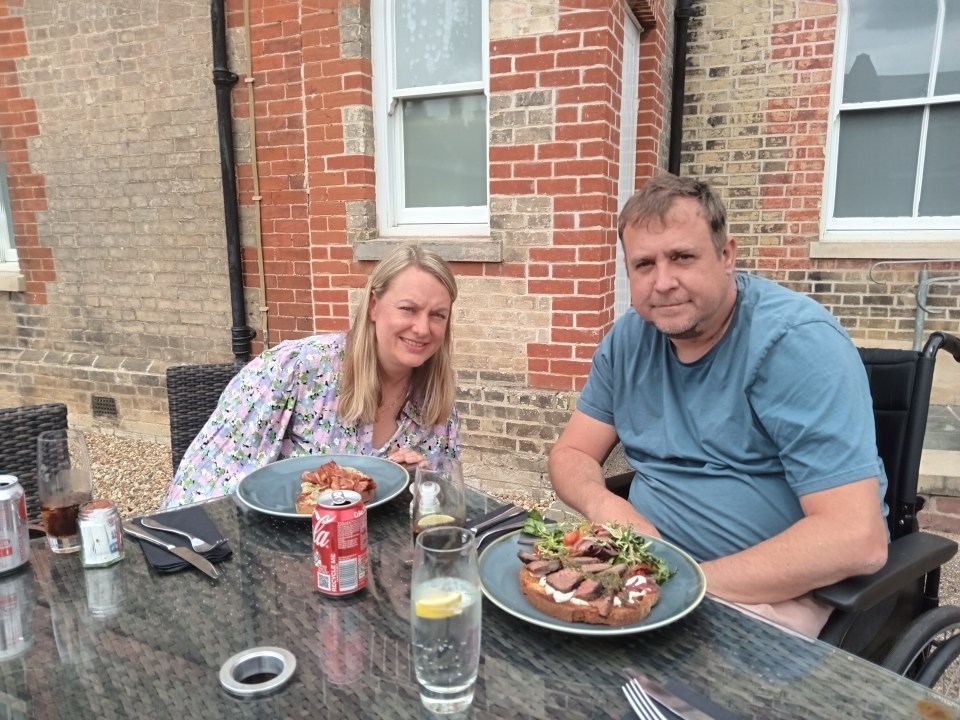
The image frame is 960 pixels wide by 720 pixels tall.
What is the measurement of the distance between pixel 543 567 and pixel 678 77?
4355mm

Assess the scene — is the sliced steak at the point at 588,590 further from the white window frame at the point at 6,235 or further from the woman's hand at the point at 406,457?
the white window frame at the point at 6,235

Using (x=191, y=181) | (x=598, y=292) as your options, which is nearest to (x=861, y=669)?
(x=598, y=292)

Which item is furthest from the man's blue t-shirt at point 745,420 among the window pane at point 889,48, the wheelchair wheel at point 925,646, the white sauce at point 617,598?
the window pane at point 889,48

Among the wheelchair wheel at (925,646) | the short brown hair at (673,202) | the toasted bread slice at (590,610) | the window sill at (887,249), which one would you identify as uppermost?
the short brown hair at (673,202)

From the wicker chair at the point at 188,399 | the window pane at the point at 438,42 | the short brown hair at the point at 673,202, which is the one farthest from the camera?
the window pane at the point at 438,42

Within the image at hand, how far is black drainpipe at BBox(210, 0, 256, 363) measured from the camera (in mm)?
4254

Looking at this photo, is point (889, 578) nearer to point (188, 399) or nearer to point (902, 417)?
point (902, 417)

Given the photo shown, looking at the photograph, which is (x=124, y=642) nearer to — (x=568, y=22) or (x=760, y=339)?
(x=760, y=339)

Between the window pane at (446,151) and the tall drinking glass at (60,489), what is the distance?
285cm

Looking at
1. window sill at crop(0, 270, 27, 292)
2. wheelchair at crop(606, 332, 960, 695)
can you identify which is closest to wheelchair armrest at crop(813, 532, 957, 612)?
wheelchair at crop(606, 332, 960, 695)

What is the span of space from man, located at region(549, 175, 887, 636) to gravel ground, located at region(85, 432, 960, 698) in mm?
1812

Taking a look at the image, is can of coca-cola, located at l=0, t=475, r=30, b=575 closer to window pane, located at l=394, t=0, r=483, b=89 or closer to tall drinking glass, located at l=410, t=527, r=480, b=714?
tall drinking glass, located at l=410, t=527, r=480, b=714

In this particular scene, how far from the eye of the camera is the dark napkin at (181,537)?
1.35m

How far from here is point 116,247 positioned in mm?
5000
